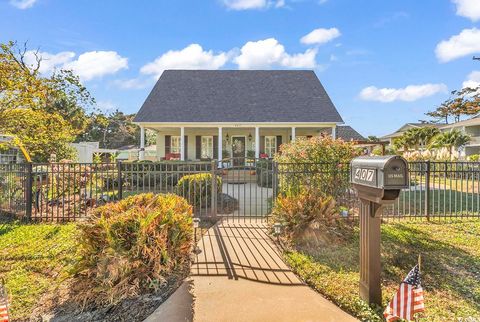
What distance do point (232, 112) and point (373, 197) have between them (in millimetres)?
15112

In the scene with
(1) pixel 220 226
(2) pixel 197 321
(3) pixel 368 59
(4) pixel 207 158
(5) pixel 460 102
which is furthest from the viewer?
(5) pixel 460 102

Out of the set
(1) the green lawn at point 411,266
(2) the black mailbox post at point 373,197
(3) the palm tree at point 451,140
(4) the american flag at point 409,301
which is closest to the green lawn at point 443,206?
(1) the green lawn at point 411,266

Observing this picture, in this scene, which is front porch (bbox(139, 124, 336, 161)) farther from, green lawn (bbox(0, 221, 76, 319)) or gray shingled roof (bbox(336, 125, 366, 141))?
green lawn (bbox(0, 221, 76, 319))

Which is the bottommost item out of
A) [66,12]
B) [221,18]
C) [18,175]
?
[18,175]

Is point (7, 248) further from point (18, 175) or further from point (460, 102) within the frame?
point (460, 102)

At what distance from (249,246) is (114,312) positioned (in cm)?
255

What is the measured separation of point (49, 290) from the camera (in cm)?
376

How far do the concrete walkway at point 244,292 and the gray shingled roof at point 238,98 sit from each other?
510 inches

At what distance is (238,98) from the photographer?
1855 centimetres

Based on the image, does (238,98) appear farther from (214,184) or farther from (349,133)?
(214,184)

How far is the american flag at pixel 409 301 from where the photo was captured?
2.47m

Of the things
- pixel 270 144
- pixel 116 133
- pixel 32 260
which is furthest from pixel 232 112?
pixel 116 133

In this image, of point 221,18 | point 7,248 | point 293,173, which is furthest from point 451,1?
point 7,248

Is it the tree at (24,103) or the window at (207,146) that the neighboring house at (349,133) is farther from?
the tree at (24,103)
